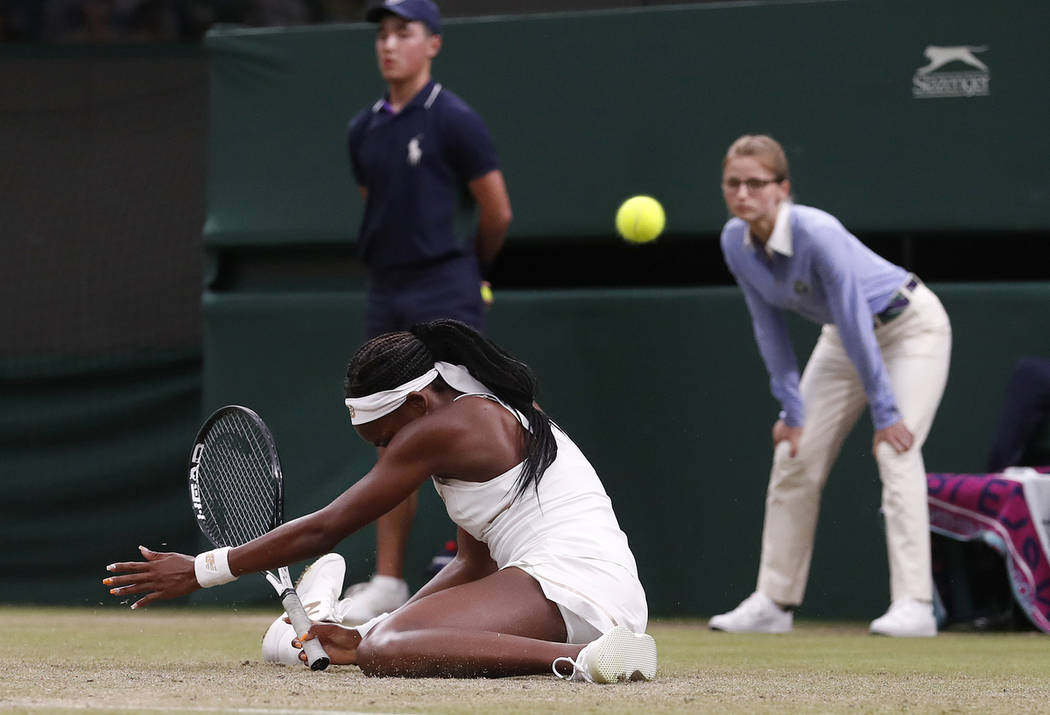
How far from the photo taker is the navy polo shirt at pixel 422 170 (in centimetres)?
557

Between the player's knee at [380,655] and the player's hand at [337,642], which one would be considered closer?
the player's knee at [380,655]

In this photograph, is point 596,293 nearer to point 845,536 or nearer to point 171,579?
point 845,536

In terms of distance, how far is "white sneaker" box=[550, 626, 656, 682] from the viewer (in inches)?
127

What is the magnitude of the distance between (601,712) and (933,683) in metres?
1.10

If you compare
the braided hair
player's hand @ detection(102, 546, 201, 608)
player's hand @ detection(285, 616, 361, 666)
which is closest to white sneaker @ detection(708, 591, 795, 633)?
the braided hair

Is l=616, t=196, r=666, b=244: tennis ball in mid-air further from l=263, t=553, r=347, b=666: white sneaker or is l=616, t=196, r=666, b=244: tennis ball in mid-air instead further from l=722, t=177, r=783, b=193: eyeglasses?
l=263, t=553, r=347, b=666: white sneaker

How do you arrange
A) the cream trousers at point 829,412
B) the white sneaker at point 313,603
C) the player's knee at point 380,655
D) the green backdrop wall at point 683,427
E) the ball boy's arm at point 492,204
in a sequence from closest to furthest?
the player's knee at point 380,655, the white sneaker at point 313,603, the cream trousers at point 829,412, the ball boy's arm at point 492,204, the green backdrop wall at point 683,427

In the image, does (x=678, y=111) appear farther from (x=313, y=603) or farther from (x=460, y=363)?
(x=313, y=603)

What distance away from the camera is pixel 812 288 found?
17.1ft

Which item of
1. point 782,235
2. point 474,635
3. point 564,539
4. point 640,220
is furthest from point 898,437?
point 474,635

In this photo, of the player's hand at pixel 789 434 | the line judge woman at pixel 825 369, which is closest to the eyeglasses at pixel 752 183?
the line judge woman at pixel 825 369

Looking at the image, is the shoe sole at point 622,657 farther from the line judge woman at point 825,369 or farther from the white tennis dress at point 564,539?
the line judge woman at point 825,369

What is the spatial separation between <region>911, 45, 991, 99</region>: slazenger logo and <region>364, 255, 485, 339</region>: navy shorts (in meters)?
1.77

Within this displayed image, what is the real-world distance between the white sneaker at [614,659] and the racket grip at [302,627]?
0.49 meters
